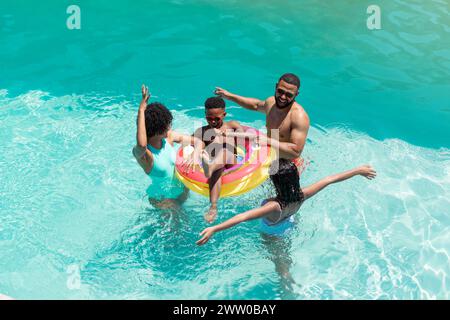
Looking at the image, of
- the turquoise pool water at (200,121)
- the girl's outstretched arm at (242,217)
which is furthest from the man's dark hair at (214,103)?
the turquoise pool water at (200,121)

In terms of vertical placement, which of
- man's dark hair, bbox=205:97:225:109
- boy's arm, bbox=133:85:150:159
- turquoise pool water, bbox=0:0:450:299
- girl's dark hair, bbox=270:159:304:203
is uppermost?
man's dark hair, bbox=205:97:225:109

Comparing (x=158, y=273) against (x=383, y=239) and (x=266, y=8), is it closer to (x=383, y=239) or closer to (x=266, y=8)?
(x=383, y=239)

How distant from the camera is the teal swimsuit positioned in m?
5.43

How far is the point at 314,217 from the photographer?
6637 millimetres

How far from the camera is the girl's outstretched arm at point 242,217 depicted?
465 centimetres

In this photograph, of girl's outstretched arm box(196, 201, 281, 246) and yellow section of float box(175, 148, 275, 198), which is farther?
yellow section of float box(175, 148, 275, 198)

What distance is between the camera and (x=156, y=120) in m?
5.16

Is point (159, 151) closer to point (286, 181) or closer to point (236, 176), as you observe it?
point (236, 176)

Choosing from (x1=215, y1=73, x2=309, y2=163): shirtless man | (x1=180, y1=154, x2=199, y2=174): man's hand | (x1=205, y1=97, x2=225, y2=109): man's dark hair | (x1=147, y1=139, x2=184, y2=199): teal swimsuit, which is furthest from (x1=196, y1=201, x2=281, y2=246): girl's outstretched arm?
(x1=205, y1=97, x2=225, y2=109): man's dark hair

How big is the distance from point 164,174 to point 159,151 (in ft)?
0.86

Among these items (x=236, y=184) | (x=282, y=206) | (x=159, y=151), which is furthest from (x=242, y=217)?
(x=159, y=151)

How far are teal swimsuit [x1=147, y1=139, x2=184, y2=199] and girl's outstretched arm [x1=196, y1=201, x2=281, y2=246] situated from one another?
105 centimetres

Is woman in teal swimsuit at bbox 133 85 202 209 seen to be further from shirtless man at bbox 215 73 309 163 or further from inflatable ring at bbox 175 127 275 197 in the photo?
shirtless man at bbox 215 73 309 163

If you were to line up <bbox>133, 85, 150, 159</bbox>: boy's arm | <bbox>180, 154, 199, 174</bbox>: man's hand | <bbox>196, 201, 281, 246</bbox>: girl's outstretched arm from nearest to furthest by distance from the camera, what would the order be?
<bbox>196, 201, 281, 246</bbox>: girl's outstretched arm
<bbox>133, 85, 150, 159</bbox>: boy's arm
<bbox>180, 154, 199, 174</bbox>: man's hand
